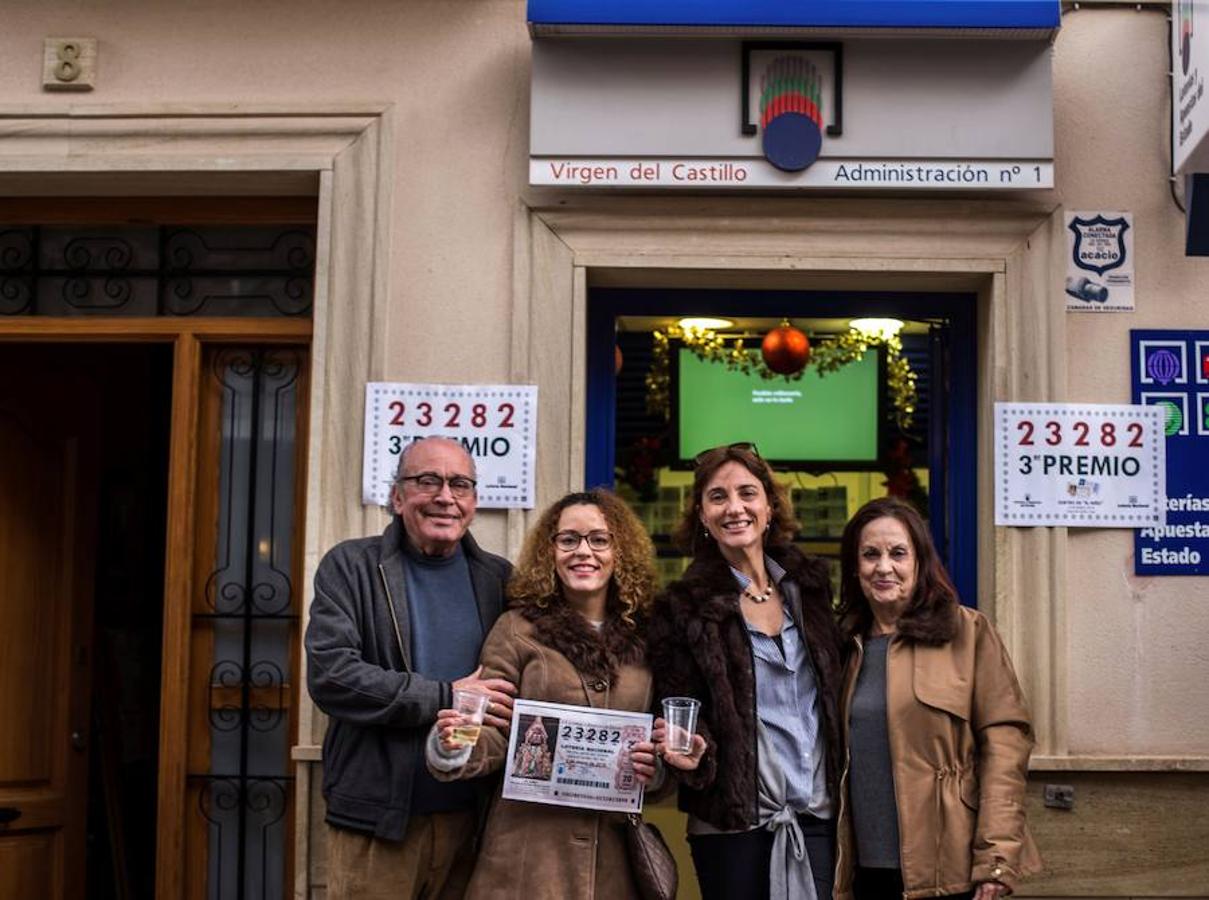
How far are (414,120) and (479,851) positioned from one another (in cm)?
265

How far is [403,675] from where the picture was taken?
3.77 m

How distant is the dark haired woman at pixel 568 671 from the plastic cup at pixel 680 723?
0.03 meters

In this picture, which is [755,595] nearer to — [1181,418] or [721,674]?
[721,674]

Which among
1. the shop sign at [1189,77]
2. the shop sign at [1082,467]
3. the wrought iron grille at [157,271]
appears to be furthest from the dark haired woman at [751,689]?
the wrought iron grille at [157,271]

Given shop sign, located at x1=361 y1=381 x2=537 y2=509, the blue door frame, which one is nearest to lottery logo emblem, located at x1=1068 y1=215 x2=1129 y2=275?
the blue door frame

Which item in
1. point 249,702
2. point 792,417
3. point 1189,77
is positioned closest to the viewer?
point 1189,77

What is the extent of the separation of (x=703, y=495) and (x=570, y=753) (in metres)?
0.86

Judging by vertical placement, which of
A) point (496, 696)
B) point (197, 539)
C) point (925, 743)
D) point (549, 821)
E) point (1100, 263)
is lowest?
point (549, 821)

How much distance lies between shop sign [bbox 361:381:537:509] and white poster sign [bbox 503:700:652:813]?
1451mm

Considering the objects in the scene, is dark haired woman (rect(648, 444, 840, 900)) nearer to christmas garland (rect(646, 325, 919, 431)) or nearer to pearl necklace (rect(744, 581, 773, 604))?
pearl necklace (rect(744, 581, 773, 604))

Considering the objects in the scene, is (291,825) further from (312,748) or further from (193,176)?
(193,176)

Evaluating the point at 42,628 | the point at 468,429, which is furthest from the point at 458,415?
the point at 42,628

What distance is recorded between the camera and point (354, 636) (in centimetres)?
384

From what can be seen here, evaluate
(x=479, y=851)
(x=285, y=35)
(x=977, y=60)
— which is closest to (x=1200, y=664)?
(x=977, y=60)
